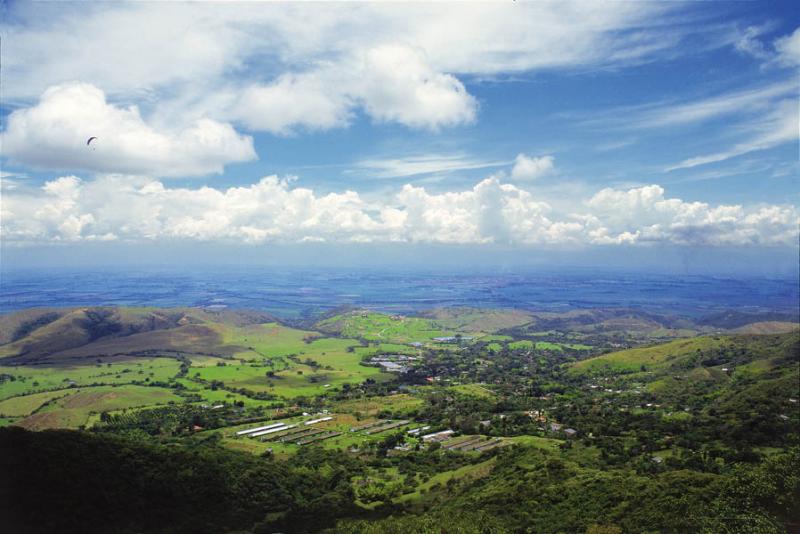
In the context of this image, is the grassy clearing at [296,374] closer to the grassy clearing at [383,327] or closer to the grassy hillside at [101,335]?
the grassy hillside at [101,335]

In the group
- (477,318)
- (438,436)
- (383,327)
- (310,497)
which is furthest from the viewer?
(477,318)

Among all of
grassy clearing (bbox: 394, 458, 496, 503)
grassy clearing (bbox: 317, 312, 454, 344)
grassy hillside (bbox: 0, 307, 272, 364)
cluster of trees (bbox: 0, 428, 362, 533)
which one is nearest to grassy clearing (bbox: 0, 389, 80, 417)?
grassy hillside (bbox: 0, 307, 272, 364)

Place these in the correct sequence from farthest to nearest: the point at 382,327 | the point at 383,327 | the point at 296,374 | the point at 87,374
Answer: the point at 383,327, the point at 382,327, the point at 296,374, the point at 87,374

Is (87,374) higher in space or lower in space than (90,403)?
lower

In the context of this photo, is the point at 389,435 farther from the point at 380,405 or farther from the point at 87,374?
the point at 87,374

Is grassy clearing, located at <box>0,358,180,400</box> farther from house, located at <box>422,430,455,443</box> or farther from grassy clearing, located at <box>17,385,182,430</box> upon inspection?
house, located at <box>422,430,455,443</box>

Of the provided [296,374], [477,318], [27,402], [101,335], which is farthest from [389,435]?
[477,318]

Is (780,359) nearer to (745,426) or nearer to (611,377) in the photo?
(611,377)
